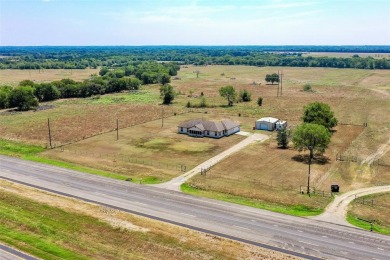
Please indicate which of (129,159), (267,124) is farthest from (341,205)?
(267,124)

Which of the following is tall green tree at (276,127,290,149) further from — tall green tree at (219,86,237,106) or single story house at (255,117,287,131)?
tall green tree at (219,86,237,106)

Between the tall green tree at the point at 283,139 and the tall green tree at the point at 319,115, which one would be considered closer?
the tall green tree at the point at 283,139

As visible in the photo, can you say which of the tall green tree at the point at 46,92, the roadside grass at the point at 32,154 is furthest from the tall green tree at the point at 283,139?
the tall green tree at the point at 46,92

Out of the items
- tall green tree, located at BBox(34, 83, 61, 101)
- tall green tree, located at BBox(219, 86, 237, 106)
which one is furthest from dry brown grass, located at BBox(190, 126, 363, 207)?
tall green tree, located at BBox(34, 83, 61, 101)

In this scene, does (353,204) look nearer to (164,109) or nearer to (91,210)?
(91,210)

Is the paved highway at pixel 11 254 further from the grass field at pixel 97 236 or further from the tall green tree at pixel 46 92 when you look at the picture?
the tall green tree at pixel 46 92

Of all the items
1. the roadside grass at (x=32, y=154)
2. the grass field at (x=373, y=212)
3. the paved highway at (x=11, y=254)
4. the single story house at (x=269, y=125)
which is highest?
the single story house at (x=269, y=125)

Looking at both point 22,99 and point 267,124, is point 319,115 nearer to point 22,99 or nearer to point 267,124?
point 267,124
